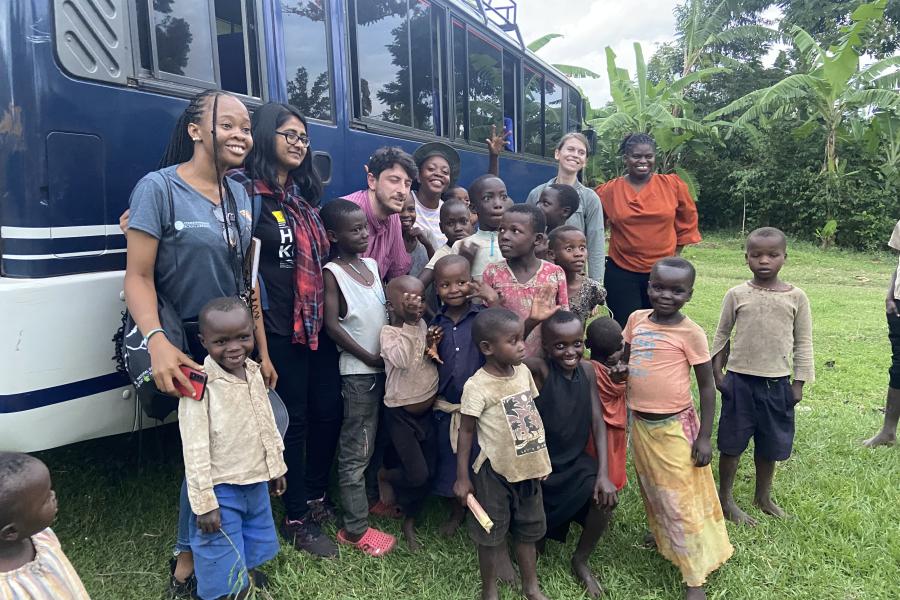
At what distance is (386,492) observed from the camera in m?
3.13

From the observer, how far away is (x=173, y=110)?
273cm

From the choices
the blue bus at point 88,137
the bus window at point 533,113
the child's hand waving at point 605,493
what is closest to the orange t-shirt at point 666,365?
the child's hand waving at point 605,493

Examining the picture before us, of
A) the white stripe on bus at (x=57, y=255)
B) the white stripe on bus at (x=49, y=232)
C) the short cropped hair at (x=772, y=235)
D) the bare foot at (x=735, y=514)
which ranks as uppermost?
the white stripe on bus at (x=49, y=232)

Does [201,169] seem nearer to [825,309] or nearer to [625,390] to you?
[625,390]

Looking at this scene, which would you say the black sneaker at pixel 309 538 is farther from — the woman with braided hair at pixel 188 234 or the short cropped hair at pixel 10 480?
the short cropped hair at pixel 10 480

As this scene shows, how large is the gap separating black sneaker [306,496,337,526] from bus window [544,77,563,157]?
5.36 metres

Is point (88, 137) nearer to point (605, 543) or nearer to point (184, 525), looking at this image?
point (184, 525)

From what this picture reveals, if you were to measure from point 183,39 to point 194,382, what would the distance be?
1.54 metres

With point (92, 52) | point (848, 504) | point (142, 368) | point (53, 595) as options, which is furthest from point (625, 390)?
point (92, 52)

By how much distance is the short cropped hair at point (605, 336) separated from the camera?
8.92 feet

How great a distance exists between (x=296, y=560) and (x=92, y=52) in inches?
85.2

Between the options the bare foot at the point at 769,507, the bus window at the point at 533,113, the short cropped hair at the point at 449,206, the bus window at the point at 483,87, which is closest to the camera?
the bare foot at the point at 769,507

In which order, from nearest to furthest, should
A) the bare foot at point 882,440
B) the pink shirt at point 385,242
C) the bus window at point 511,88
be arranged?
1. the pink shirt at point 385,242
2. the bare foot at point 882,440
3. the bus window at point 511,88

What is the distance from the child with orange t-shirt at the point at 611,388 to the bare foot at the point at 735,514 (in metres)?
0.77
